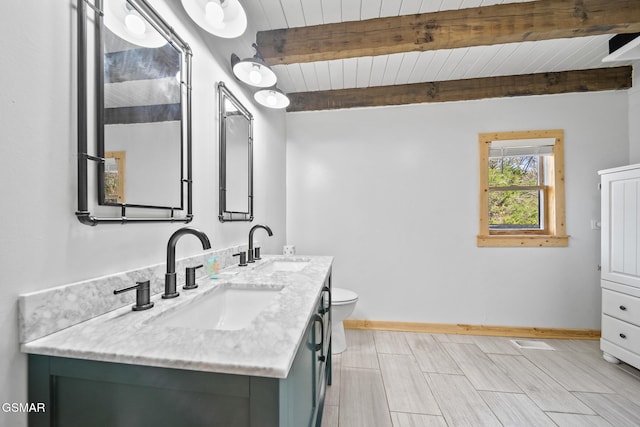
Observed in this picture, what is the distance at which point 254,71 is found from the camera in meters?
1.48

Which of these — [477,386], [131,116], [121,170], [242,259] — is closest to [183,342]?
[121,170]

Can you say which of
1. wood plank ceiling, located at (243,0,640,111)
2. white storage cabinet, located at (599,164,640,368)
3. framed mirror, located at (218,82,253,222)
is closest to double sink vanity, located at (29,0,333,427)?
framed mirror, located at (218,82,253,222)

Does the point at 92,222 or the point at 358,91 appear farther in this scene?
the point at 358,91

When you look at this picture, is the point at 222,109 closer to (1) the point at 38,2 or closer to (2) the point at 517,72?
(1) the point at 38,2

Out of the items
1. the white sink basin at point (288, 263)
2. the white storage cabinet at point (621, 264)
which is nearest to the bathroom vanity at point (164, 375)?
the white sink basin at point (288, 263)

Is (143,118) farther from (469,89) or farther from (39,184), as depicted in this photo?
(469,89)

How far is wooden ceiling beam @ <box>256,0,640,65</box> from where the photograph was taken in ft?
5.31

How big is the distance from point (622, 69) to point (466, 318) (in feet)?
8.97

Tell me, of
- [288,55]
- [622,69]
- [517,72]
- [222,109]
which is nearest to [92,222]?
[222,109]

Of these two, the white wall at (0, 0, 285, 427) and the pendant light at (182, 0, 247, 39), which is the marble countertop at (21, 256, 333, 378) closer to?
the white wall at (0, 0, 285, 427)

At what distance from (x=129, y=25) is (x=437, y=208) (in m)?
2.68

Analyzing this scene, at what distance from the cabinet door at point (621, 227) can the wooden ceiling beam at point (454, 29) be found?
1.05 meters

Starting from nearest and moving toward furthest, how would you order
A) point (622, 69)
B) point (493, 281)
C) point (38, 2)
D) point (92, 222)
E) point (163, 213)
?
point (38, 2), point (92, 222), point (163, 213), point (622, 69), point (493, 281)

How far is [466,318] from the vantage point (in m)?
2.65
